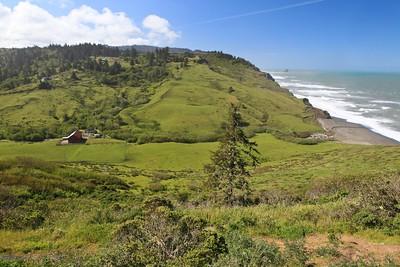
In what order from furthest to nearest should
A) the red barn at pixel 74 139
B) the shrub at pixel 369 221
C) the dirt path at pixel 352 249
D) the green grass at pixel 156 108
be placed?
the green grass at pixel 156 108, the red barn at pixel 74 139, the shrub at pixel 369 221, the dirt path at pixel 352 249

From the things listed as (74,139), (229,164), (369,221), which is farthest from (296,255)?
(74,139)

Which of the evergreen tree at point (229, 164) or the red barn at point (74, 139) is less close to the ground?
the evergreen tree at point (229, 164)

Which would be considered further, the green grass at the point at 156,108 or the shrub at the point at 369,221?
the green grass at the point at 156,108

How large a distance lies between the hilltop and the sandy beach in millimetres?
4685

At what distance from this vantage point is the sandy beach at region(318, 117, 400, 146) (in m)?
82.9

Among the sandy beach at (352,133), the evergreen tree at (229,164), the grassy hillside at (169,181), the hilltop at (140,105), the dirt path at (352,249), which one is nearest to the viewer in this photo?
the grassy hillside at (169,181)

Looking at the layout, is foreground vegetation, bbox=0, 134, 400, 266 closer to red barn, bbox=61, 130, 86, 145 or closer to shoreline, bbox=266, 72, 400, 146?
shoreline, bbox=266, 72, 400, 146

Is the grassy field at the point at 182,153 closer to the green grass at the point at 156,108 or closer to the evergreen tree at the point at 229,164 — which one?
the green grass at the point at 156,108

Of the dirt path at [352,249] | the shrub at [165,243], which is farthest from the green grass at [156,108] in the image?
the shrub at [165,243]

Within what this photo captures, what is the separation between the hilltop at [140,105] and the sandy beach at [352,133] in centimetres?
468

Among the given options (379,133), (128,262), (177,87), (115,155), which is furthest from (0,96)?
(128,262)

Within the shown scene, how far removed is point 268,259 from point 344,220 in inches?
225

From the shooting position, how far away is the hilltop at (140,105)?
368 feet

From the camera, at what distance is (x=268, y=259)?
29.2 ft
